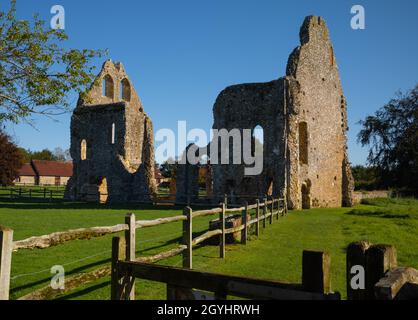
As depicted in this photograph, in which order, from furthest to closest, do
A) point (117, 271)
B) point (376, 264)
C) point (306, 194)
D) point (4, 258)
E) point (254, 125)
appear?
point (306, 194), point (254, 125), point (117, 271), point (4, 258), point (376, 264)

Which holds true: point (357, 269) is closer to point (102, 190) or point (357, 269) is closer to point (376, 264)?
point (376, 264)

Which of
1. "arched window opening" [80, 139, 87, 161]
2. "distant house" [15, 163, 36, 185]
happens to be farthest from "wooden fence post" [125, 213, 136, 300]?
"distant house" [15, 163, 36, 185]

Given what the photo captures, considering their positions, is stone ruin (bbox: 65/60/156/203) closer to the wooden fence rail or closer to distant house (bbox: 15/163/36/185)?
the wooden fence rail

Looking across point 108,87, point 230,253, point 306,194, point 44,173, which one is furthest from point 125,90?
point 44,173

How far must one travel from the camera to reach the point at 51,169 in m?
75.1

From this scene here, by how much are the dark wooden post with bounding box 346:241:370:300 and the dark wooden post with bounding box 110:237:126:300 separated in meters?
2.35

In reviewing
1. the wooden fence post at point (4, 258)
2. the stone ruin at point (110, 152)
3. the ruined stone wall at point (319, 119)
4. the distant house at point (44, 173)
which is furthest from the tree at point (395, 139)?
the distant house at point (44, 173)

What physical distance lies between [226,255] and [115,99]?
28315 mm

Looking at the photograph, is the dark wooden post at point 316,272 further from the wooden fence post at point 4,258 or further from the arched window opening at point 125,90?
the arched window opening at point 125,90

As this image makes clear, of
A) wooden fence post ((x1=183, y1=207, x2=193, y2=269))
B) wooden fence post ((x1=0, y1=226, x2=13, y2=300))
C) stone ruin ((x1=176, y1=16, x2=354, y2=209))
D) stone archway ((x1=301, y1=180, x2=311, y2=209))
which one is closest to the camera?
wooden fence post ((x1=0, y1=226, x2=13, y2=300))

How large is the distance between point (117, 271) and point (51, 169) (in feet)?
251

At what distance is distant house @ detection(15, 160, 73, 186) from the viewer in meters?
72.5

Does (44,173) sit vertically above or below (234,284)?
above
